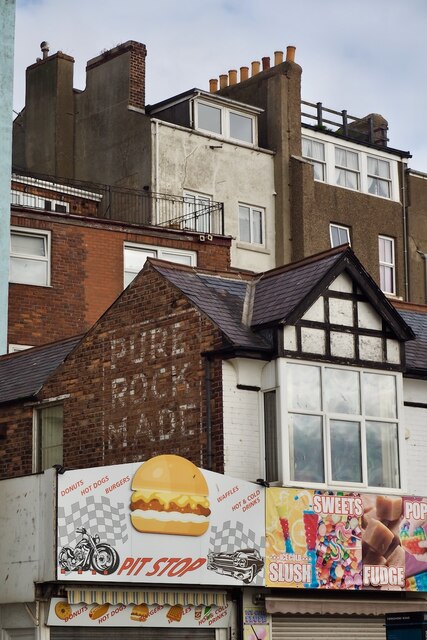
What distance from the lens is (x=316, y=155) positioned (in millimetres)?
47094

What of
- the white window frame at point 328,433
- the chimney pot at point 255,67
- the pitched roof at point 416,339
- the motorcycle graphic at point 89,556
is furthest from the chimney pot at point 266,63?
the motorcycle graphic at point 89,556

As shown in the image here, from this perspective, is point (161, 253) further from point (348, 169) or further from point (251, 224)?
point (348, 169)

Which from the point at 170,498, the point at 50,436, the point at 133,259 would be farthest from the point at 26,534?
the point at 133,259

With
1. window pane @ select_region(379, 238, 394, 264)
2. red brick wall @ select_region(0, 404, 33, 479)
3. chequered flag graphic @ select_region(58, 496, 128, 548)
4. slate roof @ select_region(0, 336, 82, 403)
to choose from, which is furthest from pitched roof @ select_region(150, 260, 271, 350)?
window pane @ select_region(379, 238, 394, 264)

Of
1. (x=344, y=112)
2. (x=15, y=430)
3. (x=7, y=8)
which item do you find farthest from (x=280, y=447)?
(x=344, y=112)

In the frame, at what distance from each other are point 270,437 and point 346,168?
85.7 ft

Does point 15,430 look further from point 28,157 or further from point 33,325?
point 28,157

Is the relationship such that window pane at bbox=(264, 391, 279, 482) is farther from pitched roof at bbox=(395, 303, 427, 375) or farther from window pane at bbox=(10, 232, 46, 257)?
window pane at bbox=(10, 232, 46, 257)

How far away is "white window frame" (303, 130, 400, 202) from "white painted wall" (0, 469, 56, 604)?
2721 cm

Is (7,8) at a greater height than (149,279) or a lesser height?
greater

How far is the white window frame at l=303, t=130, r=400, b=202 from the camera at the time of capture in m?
47.1

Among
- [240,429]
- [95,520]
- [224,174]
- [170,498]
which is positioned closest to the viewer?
[95,520]

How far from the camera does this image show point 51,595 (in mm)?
19922

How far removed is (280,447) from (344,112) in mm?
29395
